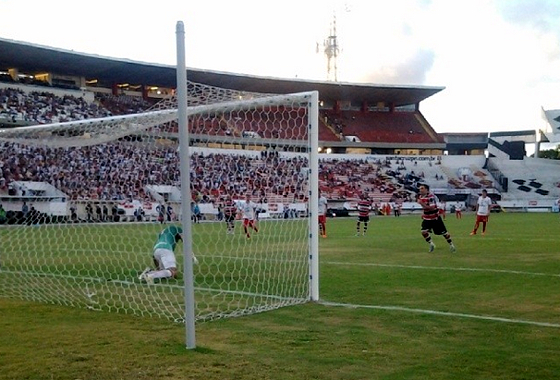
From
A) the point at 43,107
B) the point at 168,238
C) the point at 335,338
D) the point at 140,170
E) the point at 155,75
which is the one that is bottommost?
the point at 335,338

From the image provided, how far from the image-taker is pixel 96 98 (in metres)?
50.6

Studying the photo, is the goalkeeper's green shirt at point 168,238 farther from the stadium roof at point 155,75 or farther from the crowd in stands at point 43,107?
the stadium roof at point 155,75

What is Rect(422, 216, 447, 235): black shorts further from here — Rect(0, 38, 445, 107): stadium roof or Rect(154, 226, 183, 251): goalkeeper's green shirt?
Rect(0, 38, 445, 107): stadium roof

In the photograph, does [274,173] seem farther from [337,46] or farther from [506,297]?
[337,46]


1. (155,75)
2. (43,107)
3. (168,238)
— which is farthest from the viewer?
(155,75)

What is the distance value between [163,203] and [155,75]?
1650 inches

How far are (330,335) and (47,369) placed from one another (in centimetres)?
296

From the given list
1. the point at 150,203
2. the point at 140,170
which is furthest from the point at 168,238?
the point at 140,170

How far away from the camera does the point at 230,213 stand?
69.8ft

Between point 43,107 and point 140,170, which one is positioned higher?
point 43,107

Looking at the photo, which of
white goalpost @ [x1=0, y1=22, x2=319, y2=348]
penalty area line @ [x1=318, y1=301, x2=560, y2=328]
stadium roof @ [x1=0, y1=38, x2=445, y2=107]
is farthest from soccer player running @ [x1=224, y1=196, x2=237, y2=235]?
stadium roof @ [x1=0, y1=38, x2=445, y2=107]

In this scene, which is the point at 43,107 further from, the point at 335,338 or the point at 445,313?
the point at 335,338

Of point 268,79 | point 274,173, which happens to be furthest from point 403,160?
point 274,173

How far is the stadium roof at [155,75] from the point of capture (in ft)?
147
